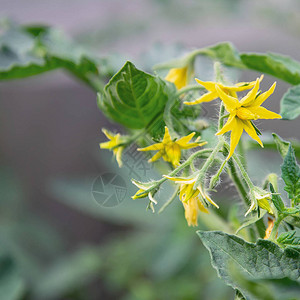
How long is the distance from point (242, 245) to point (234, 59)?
0.98 feet

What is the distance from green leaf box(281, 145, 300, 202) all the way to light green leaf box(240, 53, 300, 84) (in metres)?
0.19

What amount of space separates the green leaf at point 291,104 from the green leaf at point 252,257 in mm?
171

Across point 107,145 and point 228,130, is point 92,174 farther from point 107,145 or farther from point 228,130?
point 228,130

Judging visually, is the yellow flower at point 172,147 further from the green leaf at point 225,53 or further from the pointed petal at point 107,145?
the green leaf at point 225,53

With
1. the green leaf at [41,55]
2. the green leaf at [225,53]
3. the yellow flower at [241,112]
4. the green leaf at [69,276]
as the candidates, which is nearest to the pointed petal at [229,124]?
the yellow flower at [241,112]

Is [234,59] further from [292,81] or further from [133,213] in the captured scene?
[133,213]

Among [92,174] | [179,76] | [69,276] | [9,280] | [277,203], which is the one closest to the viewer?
[277,203]

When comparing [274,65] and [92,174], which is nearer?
[274,65]

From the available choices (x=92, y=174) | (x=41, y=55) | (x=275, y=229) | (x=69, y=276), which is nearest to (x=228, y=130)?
(x=275, y=229)

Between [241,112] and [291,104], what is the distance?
137 mm

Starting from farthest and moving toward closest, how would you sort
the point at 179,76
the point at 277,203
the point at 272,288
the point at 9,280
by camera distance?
1. the point at 9,280
2. the point at 179,76
3. the point at 277,203
4. the point at 272,288

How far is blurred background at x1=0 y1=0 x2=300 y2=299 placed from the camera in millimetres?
1295

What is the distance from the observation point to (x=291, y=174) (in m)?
0.42

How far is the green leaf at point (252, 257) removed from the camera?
0.38 m
